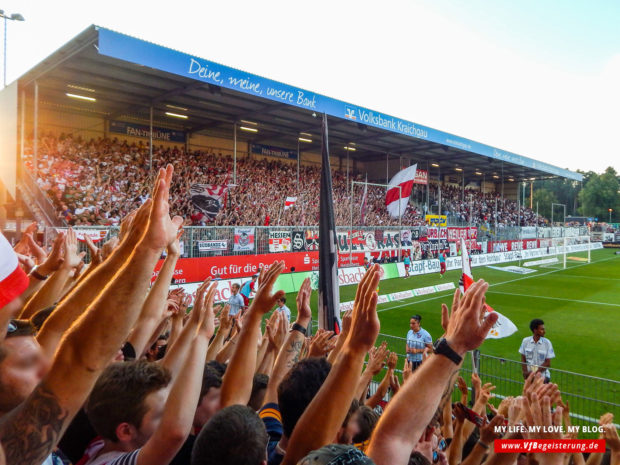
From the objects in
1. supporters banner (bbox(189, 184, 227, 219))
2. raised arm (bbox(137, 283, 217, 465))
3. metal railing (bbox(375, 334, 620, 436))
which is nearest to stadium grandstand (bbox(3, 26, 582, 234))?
supporters banner (bbox(189, 184, 227, 219))

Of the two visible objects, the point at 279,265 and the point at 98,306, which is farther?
the point at 279,265

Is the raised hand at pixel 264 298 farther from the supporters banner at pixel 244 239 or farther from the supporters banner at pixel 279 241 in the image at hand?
the supporters banner at pixel 279 241

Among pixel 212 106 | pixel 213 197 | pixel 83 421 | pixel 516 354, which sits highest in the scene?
pixel 212 106

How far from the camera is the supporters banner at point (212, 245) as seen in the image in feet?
53.2

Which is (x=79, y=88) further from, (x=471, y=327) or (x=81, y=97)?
(x=471, y=327)

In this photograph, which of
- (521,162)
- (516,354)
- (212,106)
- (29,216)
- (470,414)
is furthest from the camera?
(521,162)

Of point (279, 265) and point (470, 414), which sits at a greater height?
point (279, 265)

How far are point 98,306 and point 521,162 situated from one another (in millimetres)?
42394

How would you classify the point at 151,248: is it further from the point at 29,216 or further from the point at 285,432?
the point at 29,216

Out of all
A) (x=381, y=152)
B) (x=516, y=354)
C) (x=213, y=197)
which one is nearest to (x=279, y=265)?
(x=516, y=354)

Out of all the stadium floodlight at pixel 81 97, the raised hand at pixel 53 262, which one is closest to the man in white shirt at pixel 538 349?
the raised hand at pixel 53 262

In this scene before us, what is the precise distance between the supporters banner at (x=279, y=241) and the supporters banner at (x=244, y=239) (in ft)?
3.47

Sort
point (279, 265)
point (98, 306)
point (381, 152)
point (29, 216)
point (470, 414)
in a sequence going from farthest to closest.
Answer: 1. point (381, 152)
2. point (29, 216)
3. point (470, 414)
4. point (279, 265)
5. point (98, 306)

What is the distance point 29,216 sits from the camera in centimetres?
1536
